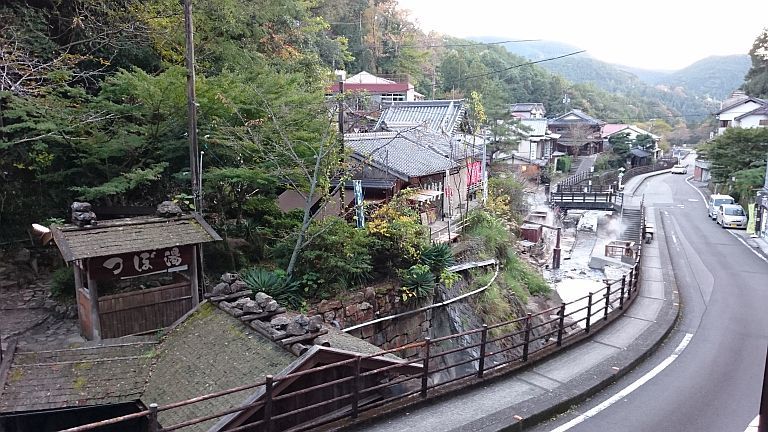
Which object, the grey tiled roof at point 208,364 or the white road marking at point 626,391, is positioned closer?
the grey tiled roof at point 208,364

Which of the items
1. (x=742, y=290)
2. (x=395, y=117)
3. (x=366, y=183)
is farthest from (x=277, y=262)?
(x=395, y=117)

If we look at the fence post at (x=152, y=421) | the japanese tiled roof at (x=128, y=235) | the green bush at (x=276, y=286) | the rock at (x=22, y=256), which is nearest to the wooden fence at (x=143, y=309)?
the japanese tiled roof at (x=128, y=235)

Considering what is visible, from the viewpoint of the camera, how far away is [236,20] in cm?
1772

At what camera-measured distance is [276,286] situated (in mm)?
11797

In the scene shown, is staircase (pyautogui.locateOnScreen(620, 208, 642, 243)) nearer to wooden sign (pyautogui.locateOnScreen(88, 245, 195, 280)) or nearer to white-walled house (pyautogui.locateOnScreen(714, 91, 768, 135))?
white-walled house (pyautogui.locateOnScreen(714, 91, 768, 135))

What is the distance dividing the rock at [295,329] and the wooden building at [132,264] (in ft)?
10.2

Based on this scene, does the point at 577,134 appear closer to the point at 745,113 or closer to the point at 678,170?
the point at 678,170

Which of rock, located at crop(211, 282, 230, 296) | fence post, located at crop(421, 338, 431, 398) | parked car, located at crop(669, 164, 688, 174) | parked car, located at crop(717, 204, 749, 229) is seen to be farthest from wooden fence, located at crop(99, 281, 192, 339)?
parked car, located at crop(669, 164, 688, 174)

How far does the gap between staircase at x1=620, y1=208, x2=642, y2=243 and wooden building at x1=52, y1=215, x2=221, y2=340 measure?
30.0 m

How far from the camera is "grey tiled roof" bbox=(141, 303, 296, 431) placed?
6797mm

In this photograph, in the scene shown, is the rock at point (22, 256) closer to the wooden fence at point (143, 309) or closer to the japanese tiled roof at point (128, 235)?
the japanese tiled roof at point (128, 235)

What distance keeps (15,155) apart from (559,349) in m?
15.5

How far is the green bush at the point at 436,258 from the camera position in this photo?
14930 mm

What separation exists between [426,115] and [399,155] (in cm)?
1273
